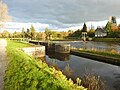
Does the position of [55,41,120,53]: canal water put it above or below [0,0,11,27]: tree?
below

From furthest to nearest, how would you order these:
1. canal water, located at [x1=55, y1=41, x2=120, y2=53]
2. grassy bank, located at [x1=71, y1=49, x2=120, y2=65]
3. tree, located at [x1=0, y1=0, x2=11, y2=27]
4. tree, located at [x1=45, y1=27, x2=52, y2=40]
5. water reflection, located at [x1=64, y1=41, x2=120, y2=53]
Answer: tree, located at [x1=45, y1=27, x2=52, y2=40], tree, located at [x1=0, y1=0, x2=11, y2=27], water reflection, located at [x1=64, y1=41, x2=120, y2=53], canal water, located at [x1=55, y1=41, x2=120, y2=53], grassy bank, located at [x1=71, y1=49, x2=120, y2=65]

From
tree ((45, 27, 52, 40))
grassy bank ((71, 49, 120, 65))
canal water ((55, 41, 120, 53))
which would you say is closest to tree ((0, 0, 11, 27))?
canal water ((55, 41, 120, 53))

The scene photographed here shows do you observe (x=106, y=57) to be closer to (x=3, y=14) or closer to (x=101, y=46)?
(x=101, y=46)

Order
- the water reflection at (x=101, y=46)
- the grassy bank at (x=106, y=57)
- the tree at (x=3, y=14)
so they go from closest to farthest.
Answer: the grassy bank at (x=106, y=57) → the water reflection at (x=101, y=46) → the tree at (x=3, y=14)

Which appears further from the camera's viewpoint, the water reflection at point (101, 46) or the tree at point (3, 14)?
the tree at point (3, 14)

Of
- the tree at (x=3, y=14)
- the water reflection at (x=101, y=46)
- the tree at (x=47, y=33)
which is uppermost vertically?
the tree at (x=3, y=14)

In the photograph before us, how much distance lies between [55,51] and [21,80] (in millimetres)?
38999

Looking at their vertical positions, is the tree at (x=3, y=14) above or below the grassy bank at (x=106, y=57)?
above

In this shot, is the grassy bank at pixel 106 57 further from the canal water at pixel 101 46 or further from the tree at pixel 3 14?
the tree at pixel 3 14

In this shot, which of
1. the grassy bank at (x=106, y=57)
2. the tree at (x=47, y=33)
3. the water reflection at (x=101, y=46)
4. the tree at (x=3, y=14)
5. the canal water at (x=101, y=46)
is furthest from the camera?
the tree at (x=47, y=33)

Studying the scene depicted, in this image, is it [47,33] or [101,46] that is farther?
[47,33]

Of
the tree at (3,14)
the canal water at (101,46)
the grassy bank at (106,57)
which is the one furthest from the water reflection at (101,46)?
the tree at (3,14)

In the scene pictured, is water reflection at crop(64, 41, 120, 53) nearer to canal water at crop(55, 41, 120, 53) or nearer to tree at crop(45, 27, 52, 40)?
canal water at crop(55, 41, 120, 53)

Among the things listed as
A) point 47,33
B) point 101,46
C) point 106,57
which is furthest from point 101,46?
point 47,33
